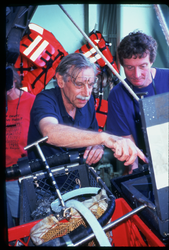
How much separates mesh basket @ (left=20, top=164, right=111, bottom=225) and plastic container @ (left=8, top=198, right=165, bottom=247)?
12 centimetres

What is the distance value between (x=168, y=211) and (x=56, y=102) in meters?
0.91

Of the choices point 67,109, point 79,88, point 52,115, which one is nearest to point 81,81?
point 79,88

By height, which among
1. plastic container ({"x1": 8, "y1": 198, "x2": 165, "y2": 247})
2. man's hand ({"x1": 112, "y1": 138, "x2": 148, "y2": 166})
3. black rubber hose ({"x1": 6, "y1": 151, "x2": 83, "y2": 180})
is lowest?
plastic container ({"x1": 8, "y1": 198, "x2": 165, "y2": 247})

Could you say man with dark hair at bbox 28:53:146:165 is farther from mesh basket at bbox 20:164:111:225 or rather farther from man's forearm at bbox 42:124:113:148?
mesh basket at bbox 20:164:111:225

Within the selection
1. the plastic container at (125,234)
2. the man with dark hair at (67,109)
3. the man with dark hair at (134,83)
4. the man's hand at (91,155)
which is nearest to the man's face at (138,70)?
the man with dark hair at (134,83)

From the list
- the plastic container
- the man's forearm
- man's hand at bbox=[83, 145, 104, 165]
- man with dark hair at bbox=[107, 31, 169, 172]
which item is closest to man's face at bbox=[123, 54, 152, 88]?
man with dark hair at bbox=[107, 31, 169, 172]

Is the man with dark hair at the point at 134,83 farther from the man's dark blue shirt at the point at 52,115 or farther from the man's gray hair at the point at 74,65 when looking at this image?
Result: the man's gray hair at the point at 74,65

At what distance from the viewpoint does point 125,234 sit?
0.66 m

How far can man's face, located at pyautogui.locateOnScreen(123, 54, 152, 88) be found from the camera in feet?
4.37

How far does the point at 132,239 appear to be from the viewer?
60cm

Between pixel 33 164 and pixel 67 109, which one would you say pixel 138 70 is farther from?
pixel 33 164

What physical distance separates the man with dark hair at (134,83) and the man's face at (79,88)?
33 centimetres

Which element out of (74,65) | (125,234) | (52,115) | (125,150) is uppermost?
(74,65)

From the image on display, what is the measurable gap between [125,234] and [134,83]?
3.53 ft
